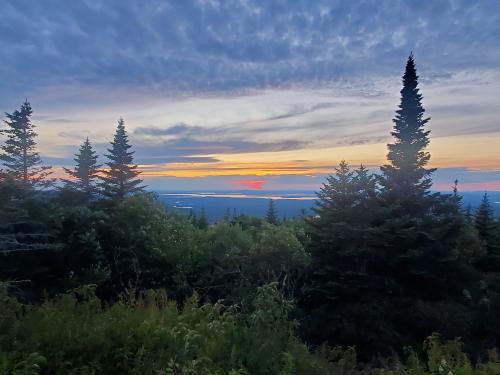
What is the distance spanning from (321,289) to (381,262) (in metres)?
4.01

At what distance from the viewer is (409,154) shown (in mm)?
27922

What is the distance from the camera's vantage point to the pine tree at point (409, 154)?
26.2 metres

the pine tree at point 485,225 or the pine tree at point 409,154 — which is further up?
the pine tree at point 409,154

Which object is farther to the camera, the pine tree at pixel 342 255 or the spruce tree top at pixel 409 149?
the spruce tree top at pixel 409 149

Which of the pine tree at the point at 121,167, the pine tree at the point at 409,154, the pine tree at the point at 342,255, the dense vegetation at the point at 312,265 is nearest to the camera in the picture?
the dense vegetation at the point at 312,265

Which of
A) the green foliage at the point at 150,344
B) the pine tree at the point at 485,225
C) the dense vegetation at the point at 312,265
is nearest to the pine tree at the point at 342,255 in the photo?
the dense vegetation at the point at 312,265

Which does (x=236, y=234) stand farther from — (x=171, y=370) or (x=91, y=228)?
(x=171, y=370)

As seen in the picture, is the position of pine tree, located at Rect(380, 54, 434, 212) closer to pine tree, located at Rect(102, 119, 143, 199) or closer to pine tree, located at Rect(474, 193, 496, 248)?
pine tree, located at Rect(474, 193, 496, 248)

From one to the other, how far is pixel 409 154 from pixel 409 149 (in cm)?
56

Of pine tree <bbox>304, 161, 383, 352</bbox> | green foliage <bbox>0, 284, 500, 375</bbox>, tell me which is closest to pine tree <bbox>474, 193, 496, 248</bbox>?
pine tree <bbox>304, 161, 383, 352</bbox>

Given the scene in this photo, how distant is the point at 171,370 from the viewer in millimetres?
4203

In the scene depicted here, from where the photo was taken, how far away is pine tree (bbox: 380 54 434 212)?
86.1ft

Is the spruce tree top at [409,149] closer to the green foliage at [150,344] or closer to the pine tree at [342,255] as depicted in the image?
the pine tree at [342,255]

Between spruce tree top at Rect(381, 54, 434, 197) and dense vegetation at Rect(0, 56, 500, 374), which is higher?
spruce tree top at Rect(381, 54, 434, 197)
